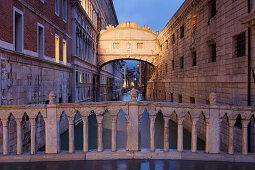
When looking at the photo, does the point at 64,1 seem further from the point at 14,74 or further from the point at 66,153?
the point at 66,153

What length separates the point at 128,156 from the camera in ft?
16.8

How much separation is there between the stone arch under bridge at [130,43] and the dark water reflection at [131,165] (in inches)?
919

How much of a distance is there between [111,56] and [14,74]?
2029 centimetres

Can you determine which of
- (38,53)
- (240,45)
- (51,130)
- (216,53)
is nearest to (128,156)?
(51,130)

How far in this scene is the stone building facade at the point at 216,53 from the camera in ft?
25.4

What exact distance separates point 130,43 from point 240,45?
781 inches

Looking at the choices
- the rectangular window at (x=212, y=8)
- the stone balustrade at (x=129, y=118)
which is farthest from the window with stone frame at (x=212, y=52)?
the stone balustrade at (x=129, y=118)

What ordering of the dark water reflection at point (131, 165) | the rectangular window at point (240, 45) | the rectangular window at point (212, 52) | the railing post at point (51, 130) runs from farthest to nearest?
the rectangular window at point (212, 52) → the rectangular window at point (240, 45) → the railing post at point (51, 130) → the dark water reflection at point (131, 165)

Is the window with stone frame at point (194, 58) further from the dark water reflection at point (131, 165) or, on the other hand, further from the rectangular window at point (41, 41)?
the rectangular window at point (41, 41)

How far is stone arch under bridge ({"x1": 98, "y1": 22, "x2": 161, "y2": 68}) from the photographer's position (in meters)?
27.1

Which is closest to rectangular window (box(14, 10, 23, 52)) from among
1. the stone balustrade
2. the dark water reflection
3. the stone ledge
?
the stone balustrade

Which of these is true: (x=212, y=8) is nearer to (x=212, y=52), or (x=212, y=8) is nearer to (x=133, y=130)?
(x=212, y=52)

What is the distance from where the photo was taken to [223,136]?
955 cm

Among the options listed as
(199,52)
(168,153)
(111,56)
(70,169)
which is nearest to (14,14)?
(70,169)
